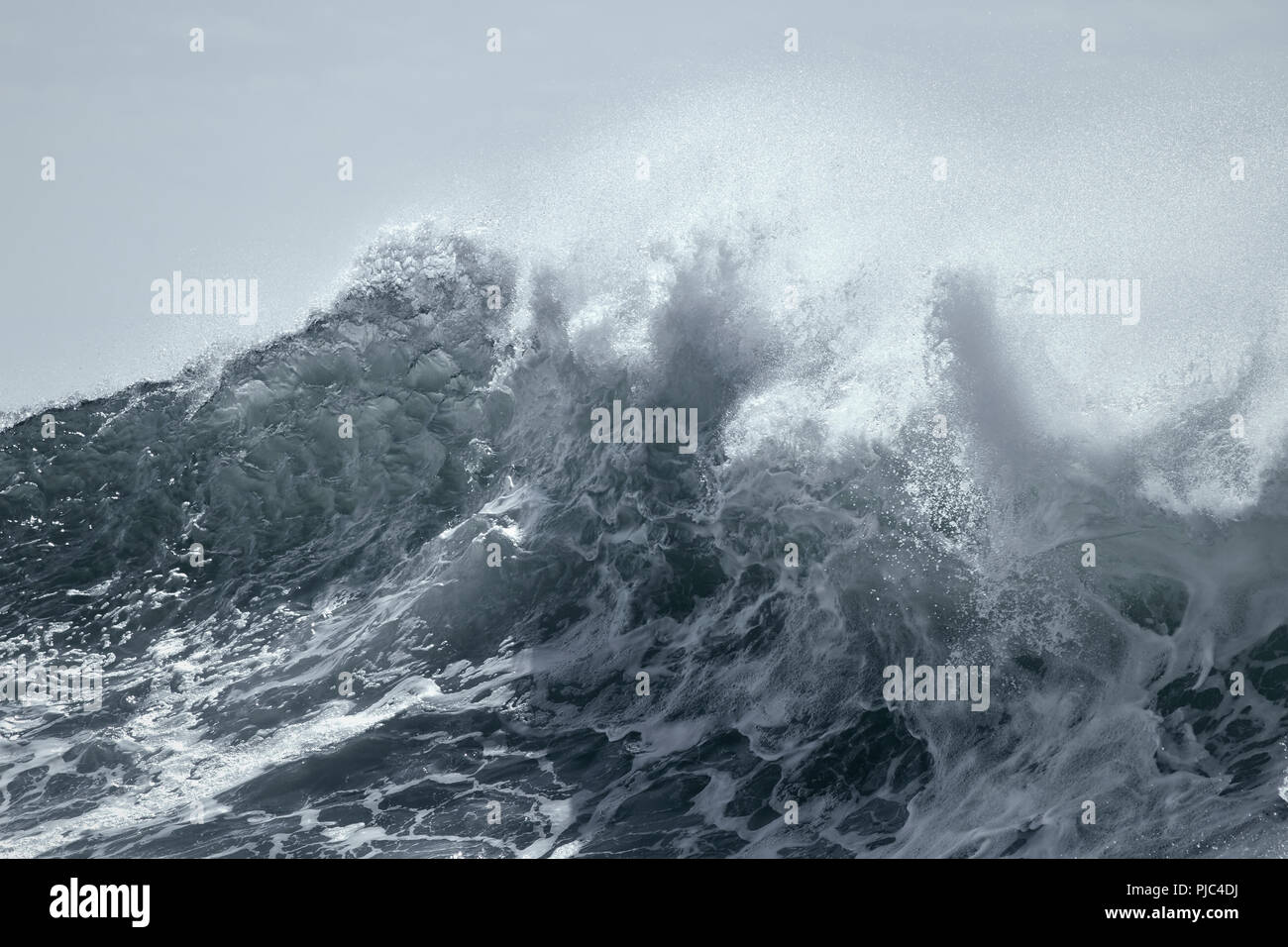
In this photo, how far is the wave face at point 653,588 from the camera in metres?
10.6

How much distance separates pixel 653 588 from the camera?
14.0m

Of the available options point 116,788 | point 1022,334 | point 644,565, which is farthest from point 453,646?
point 1022,334

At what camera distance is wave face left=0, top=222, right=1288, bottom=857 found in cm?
1063

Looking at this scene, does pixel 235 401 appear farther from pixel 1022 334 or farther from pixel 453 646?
pixel 1022 334

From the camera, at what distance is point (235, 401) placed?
17.6 meters

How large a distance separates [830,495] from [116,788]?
7828 mm

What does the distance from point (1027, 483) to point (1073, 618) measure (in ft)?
5.88

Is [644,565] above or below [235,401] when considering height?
below

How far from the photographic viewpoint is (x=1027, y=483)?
13.0m

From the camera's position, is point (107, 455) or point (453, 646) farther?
point (107, 455)

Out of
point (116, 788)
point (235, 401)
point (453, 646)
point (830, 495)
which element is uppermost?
point (235, 401)
